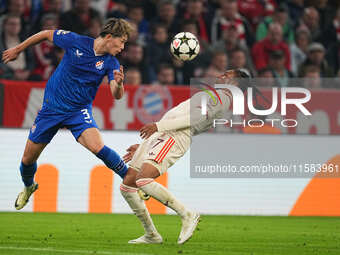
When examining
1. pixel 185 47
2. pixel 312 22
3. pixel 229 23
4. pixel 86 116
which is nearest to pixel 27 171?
pixel 86 116

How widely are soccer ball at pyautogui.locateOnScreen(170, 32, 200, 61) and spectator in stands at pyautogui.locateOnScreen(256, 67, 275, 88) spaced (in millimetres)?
3507

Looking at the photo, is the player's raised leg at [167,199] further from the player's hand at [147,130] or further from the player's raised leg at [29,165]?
the player's raised leg at [29,165]

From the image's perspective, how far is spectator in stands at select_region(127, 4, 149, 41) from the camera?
14.9 metres

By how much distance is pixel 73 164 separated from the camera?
1213 centimetres

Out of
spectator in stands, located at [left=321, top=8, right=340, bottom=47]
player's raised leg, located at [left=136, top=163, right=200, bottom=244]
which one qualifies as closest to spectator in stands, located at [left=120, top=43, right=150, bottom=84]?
spectator in stands, located at [left=321, top=8, right=340, bottom=47]

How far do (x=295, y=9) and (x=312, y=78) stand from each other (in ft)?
11.6

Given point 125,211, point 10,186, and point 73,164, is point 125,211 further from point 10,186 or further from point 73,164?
point 10,186

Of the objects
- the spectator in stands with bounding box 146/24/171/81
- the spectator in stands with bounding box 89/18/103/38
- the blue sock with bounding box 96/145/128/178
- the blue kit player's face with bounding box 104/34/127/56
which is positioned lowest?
the blue sock with bounding box 96/145/128/178

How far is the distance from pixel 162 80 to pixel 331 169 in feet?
11.5

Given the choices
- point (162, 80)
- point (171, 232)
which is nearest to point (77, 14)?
point (162, 80)

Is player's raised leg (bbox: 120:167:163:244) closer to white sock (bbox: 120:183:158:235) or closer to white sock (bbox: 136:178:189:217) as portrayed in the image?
white sock (bbox: 120:183:158:235)

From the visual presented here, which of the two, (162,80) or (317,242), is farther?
(162,80)

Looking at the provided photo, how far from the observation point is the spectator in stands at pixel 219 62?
1420 centimetres

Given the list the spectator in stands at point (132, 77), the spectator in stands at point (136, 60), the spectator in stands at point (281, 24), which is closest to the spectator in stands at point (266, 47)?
the spectator in stands at point (281, 24)
